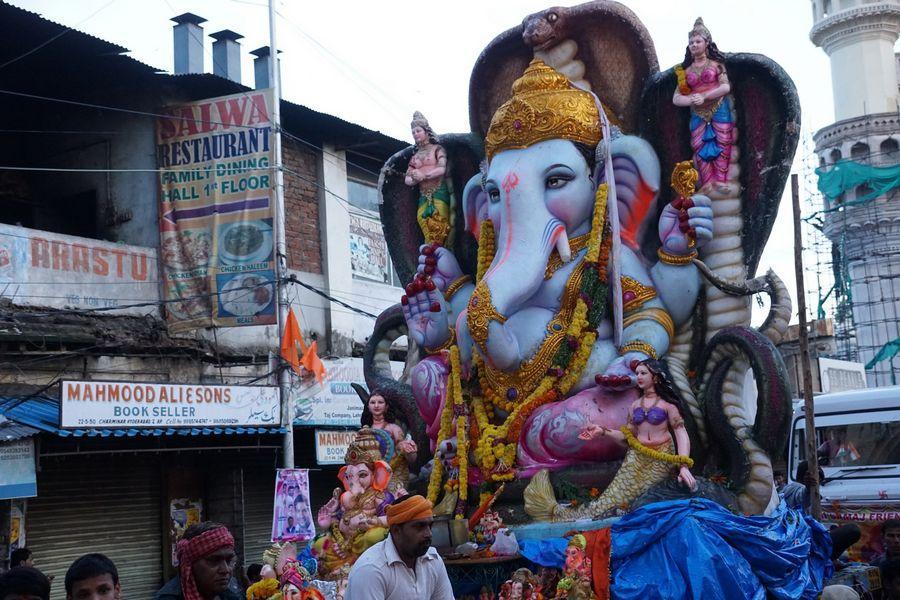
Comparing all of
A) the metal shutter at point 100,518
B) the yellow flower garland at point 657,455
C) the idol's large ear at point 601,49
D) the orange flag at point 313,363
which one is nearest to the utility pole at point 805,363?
the idol's large ear at point 601,49

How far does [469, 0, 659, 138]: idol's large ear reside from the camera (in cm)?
774

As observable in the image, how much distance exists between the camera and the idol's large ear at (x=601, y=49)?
774 cm

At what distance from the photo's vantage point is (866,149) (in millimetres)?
35625

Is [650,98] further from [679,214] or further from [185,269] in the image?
[185,269]

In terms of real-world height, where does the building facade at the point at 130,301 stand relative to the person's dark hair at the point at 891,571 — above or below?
above

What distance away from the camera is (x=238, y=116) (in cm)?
1496

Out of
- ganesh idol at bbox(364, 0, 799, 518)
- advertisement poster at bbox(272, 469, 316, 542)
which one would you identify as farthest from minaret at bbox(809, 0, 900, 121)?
ganesh idol at bbox(364, 0, 799, 518)

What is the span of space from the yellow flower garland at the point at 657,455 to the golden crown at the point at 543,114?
206 centimetres

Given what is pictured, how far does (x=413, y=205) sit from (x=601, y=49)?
1944mm

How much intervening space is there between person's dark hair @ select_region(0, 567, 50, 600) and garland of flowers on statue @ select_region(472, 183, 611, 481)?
3796mm

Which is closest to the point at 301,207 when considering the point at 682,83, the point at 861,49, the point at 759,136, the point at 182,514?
the point at 182,514

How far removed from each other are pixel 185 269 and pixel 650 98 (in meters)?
9.05

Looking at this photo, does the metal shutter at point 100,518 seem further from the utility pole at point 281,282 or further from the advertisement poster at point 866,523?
the advertisement poster at point 866,523

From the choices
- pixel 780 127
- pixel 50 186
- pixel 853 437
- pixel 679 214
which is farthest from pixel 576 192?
pixel 50 186
